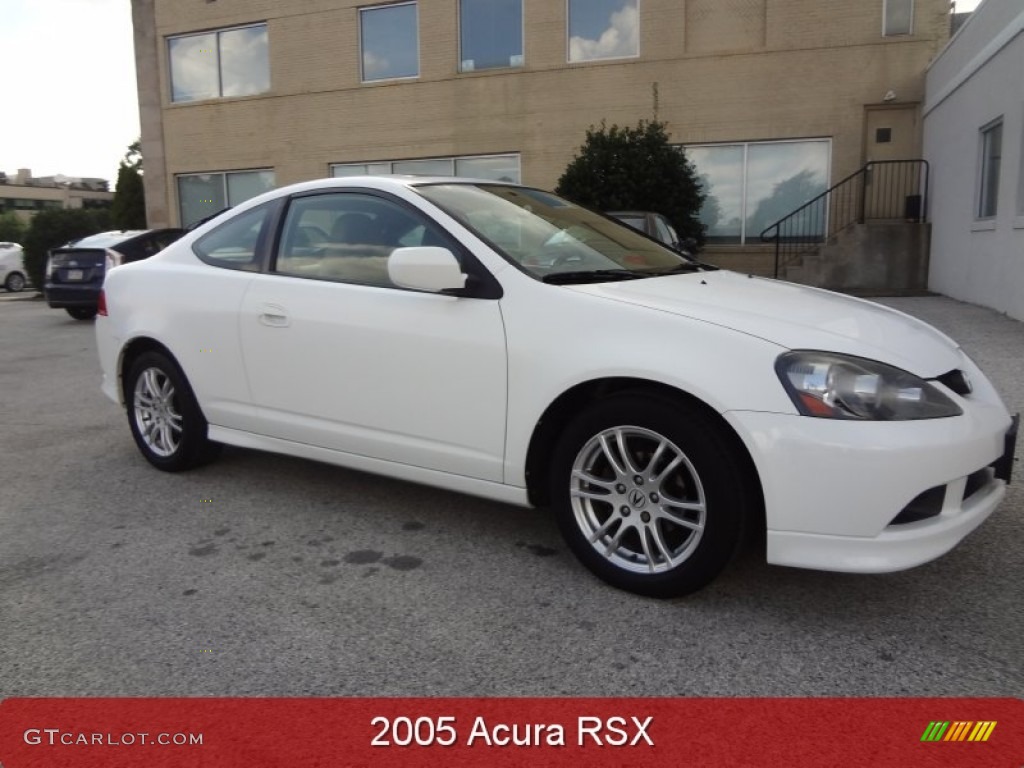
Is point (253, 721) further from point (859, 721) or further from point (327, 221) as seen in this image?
point (327, 221)

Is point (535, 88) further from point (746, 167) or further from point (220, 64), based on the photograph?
point (220, 64)

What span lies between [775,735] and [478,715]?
834 millimetres

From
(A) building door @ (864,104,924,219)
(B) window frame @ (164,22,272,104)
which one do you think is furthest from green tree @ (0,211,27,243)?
(A) building door @ (864,104,924,219)

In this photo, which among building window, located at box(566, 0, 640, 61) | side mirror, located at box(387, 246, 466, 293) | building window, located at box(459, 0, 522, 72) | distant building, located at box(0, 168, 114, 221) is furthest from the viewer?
distant building, located at box(0, 168, 114, 221)

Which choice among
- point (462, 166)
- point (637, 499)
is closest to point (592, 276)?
point (637, 499)

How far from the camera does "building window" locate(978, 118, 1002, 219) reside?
11.2 m

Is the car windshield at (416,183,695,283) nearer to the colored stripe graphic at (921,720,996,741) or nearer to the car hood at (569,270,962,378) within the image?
the car hood at (569,270,962,378)

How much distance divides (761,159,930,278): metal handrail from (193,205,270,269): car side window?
510 inches

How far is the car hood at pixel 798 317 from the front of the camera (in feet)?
9.48

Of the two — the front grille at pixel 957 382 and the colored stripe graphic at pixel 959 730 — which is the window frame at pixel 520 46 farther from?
the colored stripe graphic at pixel 959 730

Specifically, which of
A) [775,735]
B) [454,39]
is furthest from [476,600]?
[454,39]

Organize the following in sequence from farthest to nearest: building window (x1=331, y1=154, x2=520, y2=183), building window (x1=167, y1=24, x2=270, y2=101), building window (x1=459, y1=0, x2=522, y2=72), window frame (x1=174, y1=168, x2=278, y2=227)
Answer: window frame (x1=174, y1=168, x2=278, y2=227), building window (x1=167, y1=24, x2=270, y2=101), building window (x1=331, y1=154, x2=520, y2=183), building window (x1=459, y1=0, x2=522, y2=72)

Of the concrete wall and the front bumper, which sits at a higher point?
the concrete wall

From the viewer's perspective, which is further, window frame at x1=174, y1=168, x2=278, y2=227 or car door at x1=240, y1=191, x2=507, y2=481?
window frame at x1=174, y1=168, x2=278, y2=227
